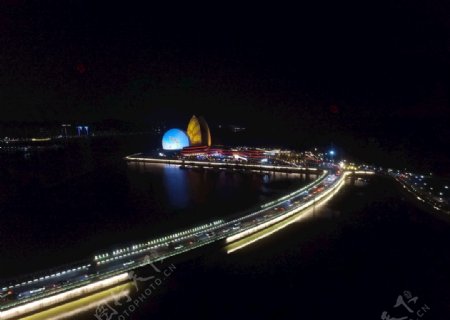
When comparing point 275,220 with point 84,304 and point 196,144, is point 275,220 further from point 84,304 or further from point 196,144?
point 196,144

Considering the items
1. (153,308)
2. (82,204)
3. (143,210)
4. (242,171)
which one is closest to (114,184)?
(82,204)

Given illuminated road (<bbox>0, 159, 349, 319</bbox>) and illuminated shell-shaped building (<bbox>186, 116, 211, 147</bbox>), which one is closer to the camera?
illuminated road (<bbox>0, 159, 349, 319</bbox>)

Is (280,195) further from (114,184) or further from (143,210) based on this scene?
(114,184)

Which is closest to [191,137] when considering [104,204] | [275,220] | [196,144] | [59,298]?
[196,144]

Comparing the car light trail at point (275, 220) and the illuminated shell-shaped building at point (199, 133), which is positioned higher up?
the illuminated shell-shaped building at point (199, 133)

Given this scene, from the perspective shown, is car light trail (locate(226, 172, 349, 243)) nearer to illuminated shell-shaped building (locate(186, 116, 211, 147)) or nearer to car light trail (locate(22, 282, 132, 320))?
car light trail (locate(22, 282, 132, 320))

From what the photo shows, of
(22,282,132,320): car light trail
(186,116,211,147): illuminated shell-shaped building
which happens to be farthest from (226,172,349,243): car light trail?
(186,116,211,147): illuminated shell-shaped building

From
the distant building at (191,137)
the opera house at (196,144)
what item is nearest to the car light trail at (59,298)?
the opera house at (196,144)

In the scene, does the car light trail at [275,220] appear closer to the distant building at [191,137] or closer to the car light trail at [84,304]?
the car light trail at [84,304]
